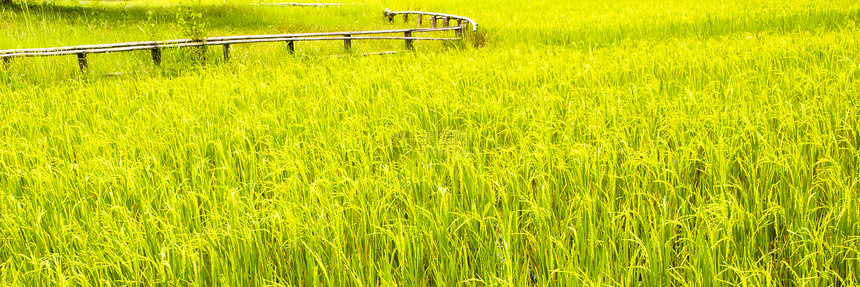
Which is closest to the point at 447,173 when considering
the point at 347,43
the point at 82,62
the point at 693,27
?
the point at 82,62

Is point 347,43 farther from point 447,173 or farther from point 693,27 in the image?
point 447,173

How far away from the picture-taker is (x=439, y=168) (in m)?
3.38

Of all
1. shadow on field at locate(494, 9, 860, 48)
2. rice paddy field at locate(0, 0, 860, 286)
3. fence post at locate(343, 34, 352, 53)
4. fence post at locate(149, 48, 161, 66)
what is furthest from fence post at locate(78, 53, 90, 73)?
shadow on field at locate(494, 9, 860, 48)

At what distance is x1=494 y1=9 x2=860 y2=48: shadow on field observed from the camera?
31.3 ft

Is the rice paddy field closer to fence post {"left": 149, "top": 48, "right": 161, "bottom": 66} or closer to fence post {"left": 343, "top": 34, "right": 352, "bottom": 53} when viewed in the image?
fence post {"left": 149, "top": 48, "right": 161, "bottom": 66}

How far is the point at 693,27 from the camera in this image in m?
9.88

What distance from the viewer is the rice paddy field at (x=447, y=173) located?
221 cm

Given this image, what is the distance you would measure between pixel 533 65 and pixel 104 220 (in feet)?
15.0

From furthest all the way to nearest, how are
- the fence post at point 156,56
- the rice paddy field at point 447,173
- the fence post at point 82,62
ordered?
the fence post at point 156,56
the fence post at point 82,62
the rice paddy field at point 447,173

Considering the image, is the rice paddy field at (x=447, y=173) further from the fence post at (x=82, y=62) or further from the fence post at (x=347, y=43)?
the fence post at (x=347, y=43)

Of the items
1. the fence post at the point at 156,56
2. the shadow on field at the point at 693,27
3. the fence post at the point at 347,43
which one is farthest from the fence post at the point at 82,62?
the shadow on field at the point at 693,27

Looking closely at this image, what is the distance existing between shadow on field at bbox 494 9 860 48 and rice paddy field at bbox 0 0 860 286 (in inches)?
61.3

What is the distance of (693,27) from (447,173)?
26.8 feet

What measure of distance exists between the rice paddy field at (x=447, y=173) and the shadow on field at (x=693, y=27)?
1557 mm
